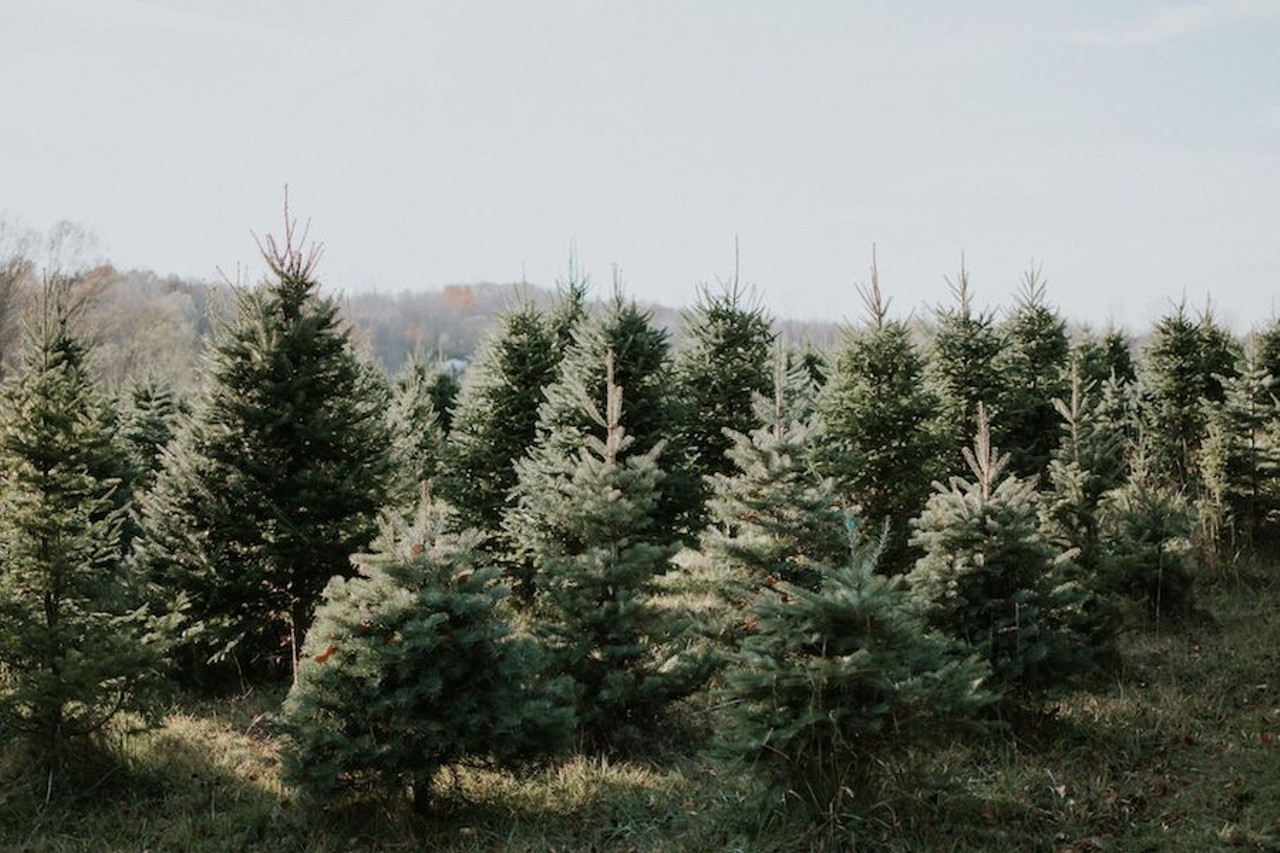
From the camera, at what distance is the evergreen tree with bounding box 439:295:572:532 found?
1189 cm

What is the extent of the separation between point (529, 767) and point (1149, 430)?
1442 centimetres

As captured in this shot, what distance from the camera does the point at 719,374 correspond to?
12984 millimetres

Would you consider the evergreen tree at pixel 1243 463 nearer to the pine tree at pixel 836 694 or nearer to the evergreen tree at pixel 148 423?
the pine tree at pixel 836 694

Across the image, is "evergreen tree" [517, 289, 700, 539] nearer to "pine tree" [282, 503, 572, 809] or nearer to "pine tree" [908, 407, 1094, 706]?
"pine tree" [908, 407, 1094, 706]

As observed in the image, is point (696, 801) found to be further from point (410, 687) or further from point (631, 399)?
point (631, 399)

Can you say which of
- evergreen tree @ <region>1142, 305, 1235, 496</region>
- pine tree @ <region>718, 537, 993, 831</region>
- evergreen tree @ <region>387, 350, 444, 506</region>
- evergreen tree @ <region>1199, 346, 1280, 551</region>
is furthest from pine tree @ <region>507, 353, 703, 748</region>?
evergreen tree @ <region>1142, 305, 1235, 496</region>

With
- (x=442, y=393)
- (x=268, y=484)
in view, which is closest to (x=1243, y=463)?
(x=268, y=484)

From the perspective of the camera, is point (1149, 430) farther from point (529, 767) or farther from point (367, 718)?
point (367, 718)

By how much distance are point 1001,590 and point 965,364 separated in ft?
24.0

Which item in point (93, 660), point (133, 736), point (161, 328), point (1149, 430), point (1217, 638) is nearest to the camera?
point (93, 660)

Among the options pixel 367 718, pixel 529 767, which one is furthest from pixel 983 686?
pixel 367 718

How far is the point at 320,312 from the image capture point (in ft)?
29.9

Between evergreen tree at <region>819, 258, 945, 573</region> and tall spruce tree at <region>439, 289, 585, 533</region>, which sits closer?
evergreen tree at <region>819, 258, 945, 573</region>

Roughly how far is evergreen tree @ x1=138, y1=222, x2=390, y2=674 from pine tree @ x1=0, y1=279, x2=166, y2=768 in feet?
4.36
